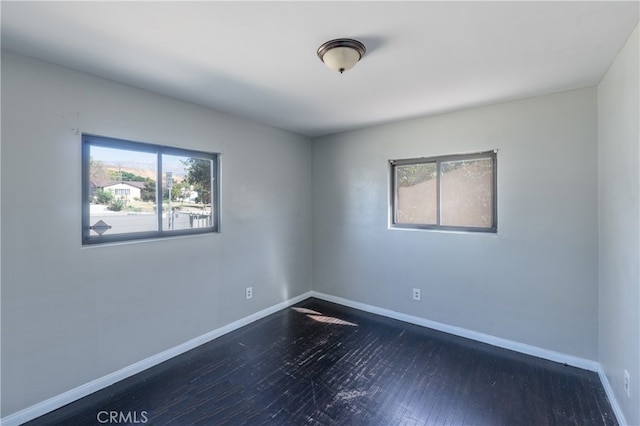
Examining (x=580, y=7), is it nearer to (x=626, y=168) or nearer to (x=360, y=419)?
(x=626, y=168)

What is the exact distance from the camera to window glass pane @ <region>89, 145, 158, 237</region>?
2.30 m

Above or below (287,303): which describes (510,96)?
above

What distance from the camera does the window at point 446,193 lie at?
3.03 meters

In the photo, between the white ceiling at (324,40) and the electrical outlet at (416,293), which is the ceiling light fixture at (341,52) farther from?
the electrical outlet at (416,293)

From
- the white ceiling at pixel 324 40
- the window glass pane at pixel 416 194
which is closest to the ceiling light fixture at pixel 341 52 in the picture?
the white ceiling at pixel 324 40

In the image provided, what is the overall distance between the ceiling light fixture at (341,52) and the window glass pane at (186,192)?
181cm

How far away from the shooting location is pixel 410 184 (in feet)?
11.7

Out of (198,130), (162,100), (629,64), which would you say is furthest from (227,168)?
(629,64)

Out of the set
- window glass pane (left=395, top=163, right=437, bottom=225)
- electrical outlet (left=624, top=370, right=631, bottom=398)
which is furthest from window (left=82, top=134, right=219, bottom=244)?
electrical outlet (left=624, top=370, right=631, bottom=398)

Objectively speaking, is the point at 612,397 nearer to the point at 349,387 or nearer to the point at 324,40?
the point at 349,387

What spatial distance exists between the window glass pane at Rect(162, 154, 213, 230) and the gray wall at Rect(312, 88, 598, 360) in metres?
1.91

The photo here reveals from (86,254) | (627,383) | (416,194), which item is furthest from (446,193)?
(86,254)

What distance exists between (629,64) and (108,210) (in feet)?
12.5

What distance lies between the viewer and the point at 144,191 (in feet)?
8.52
